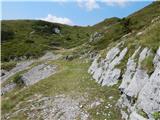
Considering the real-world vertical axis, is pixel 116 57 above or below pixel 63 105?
above

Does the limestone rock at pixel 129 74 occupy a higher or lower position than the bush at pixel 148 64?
lower

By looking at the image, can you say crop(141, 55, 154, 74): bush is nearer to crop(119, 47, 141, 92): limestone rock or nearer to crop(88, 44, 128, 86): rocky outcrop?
crop(119, 47, 141, 92): limestone rock

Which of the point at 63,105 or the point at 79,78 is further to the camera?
the point at 79,78

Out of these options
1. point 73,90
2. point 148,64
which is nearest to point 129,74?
point 148,64

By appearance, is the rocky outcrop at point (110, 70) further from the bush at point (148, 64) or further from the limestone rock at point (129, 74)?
the bush at point (148, 64)

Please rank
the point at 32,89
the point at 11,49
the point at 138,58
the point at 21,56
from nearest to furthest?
the point at 138,58 < the point at 32,89 < the point at 21,56 < the point at 11,49

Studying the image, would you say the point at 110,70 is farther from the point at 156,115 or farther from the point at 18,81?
the point at 18,81

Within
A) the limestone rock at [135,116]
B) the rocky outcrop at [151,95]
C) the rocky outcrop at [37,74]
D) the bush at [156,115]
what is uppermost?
the rocky outcrop at [151,95]

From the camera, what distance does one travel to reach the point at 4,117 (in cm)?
3133

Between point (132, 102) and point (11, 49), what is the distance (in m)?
97.2

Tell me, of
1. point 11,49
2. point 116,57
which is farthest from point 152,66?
point 11,49

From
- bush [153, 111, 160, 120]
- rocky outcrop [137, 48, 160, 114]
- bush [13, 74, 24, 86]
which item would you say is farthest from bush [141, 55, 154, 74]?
bush [13, 74, 24, 86]

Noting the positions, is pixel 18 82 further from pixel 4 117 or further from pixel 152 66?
pixel 152 66

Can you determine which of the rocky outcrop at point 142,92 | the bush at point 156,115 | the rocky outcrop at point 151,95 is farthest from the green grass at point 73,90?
the bush at point 156,115
